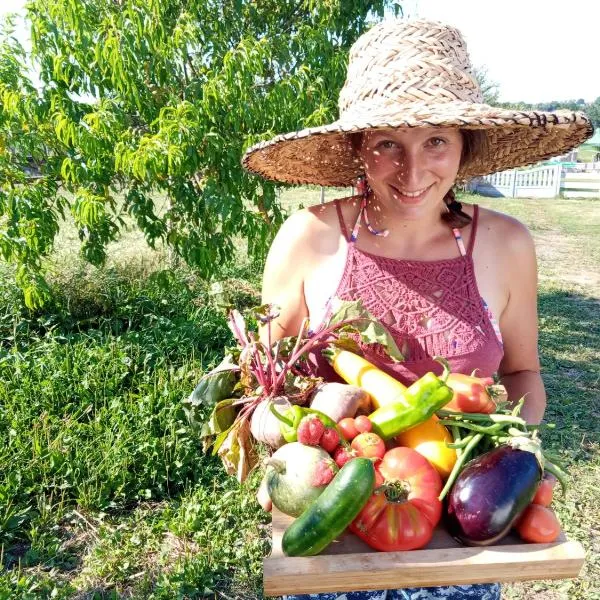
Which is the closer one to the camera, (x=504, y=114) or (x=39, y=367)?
(x=504, y=114)

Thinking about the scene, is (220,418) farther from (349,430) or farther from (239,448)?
(349,430)

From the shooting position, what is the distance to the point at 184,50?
3.98 m

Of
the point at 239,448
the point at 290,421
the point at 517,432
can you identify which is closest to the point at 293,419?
the point at 290,421

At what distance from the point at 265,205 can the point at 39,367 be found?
2067 mm

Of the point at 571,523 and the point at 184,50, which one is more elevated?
the point at 184,50

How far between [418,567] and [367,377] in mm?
563

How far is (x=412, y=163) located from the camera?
1627 millimetres

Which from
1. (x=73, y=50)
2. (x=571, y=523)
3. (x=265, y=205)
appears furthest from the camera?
(x=265, y=205)

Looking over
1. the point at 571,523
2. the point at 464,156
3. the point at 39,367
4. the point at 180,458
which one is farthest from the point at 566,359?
the point at 39,367

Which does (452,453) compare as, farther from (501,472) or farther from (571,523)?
(571,523)

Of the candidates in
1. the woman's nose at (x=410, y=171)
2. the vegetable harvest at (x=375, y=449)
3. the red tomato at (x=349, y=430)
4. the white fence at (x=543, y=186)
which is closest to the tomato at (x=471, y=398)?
the vegetable harvest at (x=375, y=449)

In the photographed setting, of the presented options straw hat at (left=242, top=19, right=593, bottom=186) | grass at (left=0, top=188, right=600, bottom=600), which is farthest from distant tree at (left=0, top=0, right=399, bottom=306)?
straw hat at (left=242, top=19, right=593, bottom=186)

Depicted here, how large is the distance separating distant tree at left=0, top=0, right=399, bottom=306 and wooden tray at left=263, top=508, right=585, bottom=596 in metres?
3.07

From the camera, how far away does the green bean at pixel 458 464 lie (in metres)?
1.27
